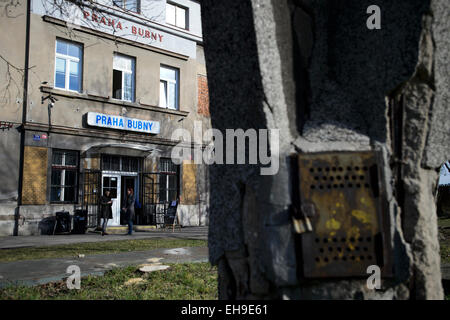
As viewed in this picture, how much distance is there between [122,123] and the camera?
55.5ft

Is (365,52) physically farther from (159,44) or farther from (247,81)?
(159,44)

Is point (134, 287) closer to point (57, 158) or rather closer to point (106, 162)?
point (57, 158)

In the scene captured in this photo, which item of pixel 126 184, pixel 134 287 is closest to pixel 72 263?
pixel 134 287

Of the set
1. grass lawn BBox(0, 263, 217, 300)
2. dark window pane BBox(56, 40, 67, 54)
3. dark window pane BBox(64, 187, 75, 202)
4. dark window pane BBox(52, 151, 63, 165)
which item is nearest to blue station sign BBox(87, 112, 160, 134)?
dark window pane BBox(52, 151, 63, 165)

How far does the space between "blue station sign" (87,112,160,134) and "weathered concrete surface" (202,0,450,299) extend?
1428cm

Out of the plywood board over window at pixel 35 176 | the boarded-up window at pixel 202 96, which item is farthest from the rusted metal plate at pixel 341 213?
the boarded-up window at pixel 202 96

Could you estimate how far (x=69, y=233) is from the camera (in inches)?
578

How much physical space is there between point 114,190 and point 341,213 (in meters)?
15.6

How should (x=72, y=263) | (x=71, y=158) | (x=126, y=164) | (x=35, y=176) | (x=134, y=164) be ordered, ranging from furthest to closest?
(x=134, y=164) → (x=126, y=164) → (x=71, y=158) → (x=35, y=176) → (x=72, y=263)

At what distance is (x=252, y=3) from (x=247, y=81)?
46cm

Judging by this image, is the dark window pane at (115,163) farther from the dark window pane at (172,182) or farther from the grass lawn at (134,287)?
the grass lawn at (134,287)

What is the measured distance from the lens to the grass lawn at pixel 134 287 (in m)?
4.07

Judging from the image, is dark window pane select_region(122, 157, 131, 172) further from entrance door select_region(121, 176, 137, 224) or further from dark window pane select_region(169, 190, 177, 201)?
dark window pane select_region(169, 190, 177, 201)
